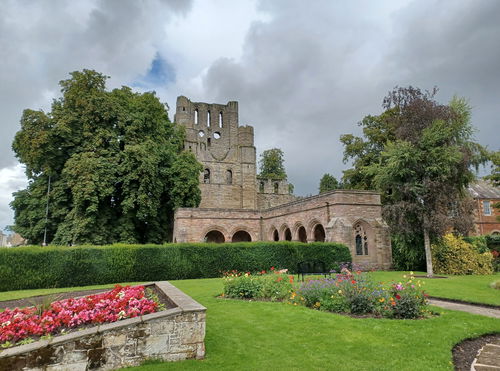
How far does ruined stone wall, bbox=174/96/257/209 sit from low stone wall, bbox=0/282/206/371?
33311mm

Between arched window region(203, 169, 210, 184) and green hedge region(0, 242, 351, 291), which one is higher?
arched window region(203, 169, 210, 184)

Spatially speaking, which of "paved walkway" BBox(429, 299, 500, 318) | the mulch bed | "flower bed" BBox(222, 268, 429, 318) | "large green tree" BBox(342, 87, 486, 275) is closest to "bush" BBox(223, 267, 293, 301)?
"flower bed" BBox(222, 268, 429, 318)

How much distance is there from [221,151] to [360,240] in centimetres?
2711

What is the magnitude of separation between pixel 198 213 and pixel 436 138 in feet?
56.1

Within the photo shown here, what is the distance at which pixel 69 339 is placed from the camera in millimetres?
4172

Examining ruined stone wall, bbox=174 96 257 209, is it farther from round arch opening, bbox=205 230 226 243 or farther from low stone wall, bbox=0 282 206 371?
low stone wall, bbox=0 282 206 371

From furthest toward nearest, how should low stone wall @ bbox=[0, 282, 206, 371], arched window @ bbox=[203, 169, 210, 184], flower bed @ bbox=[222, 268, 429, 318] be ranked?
1. arched window @ bbox=[203, 169, 210, 184]
2. flower bed @ bbox=[222, 268, 429, 318]
3. low stone wall @ bbox=[0, 282, 206, 371]

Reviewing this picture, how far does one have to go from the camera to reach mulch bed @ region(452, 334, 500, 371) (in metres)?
4.81

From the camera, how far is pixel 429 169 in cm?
1675

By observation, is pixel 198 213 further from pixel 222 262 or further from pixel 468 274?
pixel 468 274

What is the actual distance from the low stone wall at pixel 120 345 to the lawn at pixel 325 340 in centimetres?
22

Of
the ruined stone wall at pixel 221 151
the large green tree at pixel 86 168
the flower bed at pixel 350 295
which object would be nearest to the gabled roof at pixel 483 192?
the ruined stone wall at pixel 221 151

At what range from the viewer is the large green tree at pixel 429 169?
16.7 m

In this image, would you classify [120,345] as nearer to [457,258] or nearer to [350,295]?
[350,295]
